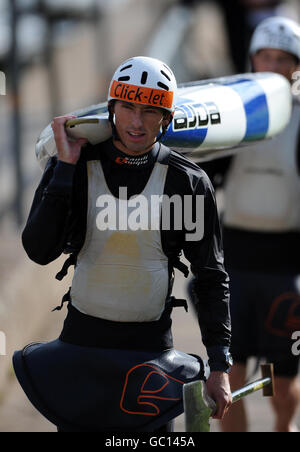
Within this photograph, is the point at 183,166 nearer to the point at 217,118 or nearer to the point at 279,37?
the point at 217,118

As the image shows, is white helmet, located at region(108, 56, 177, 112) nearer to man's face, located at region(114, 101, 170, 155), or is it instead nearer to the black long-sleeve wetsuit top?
man's face, located at region(114, 101, 170, 155)

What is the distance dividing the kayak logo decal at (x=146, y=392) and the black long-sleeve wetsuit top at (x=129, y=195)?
0.56 feet

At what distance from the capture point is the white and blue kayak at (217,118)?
3506 millimetres

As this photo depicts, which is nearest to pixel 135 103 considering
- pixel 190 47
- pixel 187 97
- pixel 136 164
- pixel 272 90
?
pixel 136 164

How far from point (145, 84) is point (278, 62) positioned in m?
1.87

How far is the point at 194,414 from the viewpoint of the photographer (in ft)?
10.6

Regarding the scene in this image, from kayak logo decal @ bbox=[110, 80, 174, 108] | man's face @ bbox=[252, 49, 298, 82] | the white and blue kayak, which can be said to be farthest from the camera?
man's face @ bbox=[252, 49, 298, 82]

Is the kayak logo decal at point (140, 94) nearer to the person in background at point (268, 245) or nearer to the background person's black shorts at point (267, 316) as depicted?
the person in background at point (268, 245)

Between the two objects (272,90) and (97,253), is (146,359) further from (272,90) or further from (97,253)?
(272,90)

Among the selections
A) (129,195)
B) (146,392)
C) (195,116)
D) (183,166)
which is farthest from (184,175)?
(146,392)

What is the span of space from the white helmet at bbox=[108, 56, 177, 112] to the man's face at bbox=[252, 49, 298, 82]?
66.8 inches

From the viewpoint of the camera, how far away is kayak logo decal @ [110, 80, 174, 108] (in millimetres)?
3334

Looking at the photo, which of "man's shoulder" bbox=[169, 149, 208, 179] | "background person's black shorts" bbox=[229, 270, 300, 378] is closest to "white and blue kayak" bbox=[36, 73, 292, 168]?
"man's shoulder" bbox=[169, 149, 208, 179]

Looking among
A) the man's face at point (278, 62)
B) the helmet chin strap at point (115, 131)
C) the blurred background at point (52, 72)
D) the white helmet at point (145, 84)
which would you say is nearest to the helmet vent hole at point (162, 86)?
the white helmet at point (145, 84)
